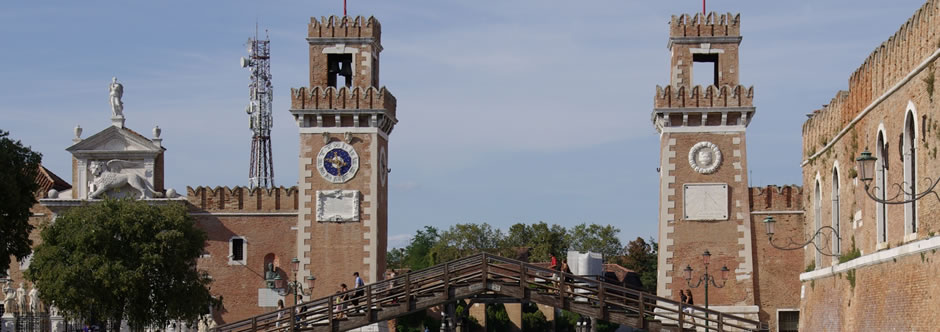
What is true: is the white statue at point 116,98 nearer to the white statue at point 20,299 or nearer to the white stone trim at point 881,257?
the white statue at point 20,299

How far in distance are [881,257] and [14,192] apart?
2300 centimetres

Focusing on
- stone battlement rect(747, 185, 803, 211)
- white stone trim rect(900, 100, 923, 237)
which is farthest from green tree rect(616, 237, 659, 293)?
white stone trim rect(900, 100, 923, 237)

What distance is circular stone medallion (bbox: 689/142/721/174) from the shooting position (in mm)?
49562

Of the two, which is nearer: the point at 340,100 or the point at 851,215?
the point at 851,215

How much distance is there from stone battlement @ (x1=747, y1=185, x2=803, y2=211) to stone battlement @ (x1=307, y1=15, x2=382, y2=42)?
14.5 m

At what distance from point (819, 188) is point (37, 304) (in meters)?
28.2

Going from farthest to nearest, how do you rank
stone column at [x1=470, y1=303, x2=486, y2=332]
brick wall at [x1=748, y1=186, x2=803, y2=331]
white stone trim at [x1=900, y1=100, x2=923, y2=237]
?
1. stone column at [x1=470, y1=303, x2=486, y2=332]
2. brick wall at [x1=748, y1=186, x2=803, y2=331]
3. white stone trim at [x1=900, y1=100, x2=923, y2=237]

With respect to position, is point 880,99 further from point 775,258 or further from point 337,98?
point 337,98

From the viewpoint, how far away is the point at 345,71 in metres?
52.9

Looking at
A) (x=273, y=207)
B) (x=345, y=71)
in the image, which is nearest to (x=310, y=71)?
(x=345, y=71)

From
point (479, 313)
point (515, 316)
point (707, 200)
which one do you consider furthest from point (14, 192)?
point (515, 316)

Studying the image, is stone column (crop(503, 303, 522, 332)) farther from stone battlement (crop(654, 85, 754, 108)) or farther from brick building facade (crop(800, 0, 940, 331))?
brick building facade (crop(800, 0, 940, 331))

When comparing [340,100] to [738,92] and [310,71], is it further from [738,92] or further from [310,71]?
[738,92]

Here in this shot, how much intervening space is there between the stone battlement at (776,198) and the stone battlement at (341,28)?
Result: 1452 cm
